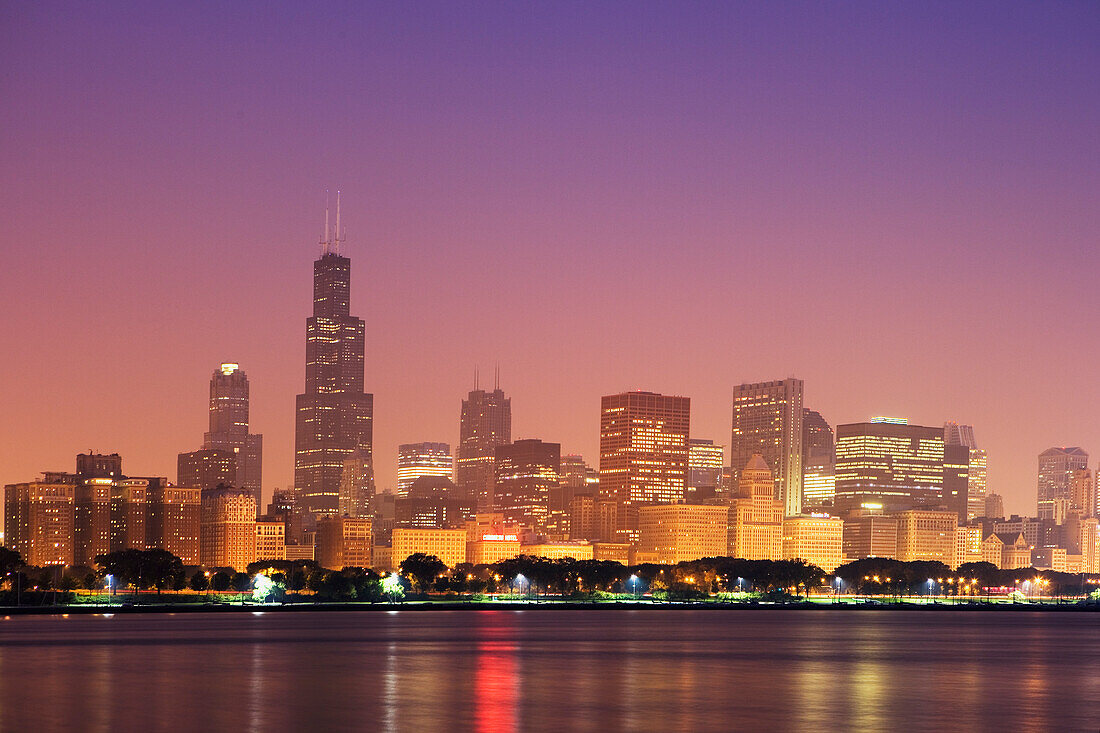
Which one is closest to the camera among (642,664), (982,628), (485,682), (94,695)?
(94,695)

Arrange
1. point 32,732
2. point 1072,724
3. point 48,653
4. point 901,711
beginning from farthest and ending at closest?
1. point 48,653
2. point 901,711
3. point 1072,724
4. point 32,732

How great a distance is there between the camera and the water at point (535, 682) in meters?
55.6

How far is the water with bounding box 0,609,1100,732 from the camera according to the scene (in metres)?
55.6

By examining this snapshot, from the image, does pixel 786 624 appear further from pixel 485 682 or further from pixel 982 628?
pixel 485 682

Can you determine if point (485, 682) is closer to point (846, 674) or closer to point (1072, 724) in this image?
point (846, 674)

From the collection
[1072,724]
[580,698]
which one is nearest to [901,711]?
[1072,724]

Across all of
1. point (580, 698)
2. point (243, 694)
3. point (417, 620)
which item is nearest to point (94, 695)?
point (243, 694)

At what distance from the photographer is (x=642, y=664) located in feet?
293

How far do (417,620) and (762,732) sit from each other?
13339cm

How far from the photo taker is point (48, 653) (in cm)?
9675

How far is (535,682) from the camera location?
7419 centimetres

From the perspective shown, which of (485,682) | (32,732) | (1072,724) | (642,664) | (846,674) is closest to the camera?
(32,732)

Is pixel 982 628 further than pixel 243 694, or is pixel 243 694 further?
pixel 982 628

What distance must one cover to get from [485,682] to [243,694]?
489 inches
